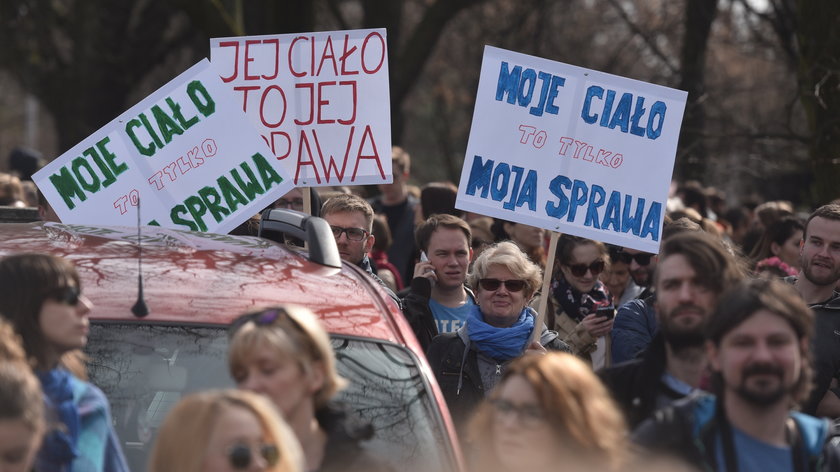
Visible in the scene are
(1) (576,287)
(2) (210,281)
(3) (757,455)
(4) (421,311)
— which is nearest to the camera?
(3) (757,455)

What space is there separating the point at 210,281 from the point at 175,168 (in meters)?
2.16

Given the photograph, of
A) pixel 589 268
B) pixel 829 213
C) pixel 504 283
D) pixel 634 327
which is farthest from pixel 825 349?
pixel 504 283

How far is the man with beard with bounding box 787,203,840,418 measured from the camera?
598 centimetres

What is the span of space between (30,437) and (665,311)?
5.94 ft

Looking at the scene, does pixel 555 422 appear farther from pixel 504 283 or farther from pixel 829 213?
pixel 829 213

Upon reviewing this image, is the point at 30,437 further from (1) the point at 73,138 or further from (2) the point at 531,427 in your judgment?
(1) the point at 73,138

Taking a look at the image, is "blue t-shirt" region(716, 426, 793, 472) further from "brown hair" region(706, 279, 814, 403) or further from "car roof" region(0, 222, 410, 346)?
"car roof" region(0, 222, 410, 346)

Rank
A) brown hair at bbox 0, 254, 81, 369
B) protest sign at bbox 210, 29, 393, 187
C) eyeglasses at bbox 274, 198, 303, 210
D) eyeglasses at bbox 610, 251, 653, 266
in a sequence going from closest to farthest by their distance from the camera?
brown hair at bbox 0, 254, 81, 369 → protest sign at bbox 210, 29, 393, 187 → eyeglasses at bbox 610, 251, 653, 266 → eyeglasses at bbox 274, 198, 303, 210

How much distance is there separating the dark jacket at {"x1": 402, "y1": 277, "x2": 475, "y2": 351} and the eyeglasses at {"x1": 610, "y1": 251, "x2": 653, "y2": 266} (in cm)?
143

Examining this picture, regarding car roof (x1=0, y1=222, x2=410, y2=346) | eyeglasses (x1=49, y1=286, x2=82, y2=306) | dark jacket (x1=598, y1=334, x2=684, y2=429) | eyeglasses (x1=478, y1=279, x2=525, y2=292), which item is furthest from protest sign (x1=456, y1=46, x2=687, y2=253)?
eyeglasses (x1=49, y1=286, x2=82, y2=306)

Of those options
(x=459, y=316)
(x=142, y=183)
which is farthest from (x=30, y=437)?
(x=459, y=316)

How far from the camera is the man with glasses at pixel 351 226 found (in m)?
6.85

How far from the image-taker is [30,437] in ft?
10.00

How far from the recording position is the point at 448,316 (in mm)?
6660
